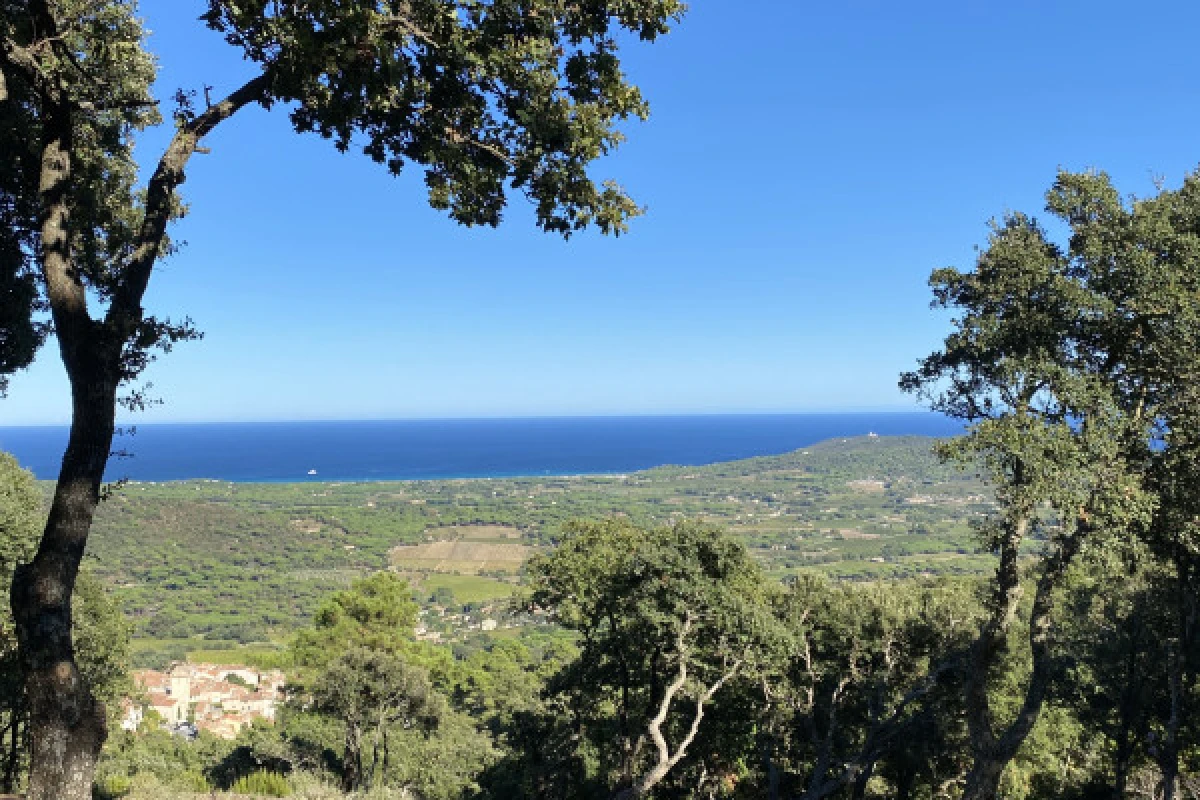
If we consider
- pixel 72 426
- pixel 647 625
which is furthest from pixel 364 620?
pixel 72 426

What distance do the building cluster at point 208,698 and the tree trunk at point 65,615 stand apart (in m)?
39.1

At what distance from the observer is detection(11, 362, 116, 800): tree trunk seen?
12.1ft

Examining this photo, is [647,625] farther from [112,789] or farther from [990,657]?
[112,789]

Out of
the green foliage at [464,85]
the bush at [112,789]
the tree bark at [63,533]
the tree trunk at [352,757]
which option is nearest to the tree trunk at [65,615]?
the tree bark at [63,533]

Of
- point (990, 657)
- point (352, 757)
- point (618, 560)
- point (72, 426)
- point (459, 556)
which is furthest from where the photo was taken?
point (459, 556)

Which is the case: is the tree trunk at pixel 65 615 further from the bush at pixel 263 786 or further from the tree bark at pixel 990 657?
the bush at pixel 263 786

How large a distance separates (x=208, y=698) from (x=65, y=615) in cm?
5105

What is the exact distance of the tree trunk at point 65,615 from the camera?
12.1 feet

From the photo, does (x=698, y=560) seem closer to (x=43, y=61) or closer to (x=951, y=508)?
(x=43, y=61)

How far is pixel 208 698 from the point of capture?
44.1 metres

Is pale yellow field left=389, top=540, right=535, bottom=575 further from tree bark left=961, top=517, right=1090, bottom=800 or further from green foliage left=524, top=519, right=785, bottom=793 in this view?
tree bark left=961, top=517, right=1090, bottom=800

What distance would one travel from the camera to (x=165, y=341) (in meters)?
4.99

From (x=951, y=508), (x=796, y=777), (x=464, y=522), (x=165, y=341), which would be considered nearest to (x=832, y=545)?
(x=951, y=508)

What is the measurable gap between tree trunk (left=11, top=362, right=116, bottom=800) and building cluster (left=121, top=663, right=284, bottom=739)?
128 feet
